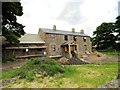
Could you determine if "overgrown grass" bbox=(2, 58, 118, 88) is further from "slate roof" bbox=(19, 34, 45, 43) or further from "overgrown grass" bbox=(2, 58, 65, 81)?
"slate roof" bbox=(19, 34, 45, 43)

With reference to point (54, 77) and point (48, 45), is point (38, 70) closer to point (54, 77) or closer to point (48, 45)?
point (54, 77)

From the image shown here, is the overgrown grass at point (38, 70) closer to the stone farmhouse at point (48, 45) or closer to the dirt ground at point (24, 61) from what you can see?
the dirt ground at point (24, 61)

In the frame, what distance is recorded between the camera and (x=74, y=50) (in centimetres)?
3825

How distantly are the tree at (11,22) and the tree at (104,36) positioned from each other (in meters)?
28.5

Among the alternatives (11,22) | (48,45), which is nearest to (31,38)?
(48,45)

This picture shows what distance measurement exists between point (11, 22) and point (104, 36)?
30.7 m

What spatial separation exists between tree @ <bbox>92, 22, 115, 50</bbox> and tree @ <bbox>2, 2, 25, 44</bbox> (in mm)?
28532

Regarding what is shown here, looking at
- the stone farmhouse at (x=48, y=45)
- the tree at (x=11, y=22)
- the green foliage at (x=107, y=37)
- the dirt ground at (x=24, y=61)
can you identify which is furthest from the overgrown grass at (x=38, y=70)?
the green foliage at (x=107, y=37)

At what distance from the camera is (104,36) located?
48719 mm

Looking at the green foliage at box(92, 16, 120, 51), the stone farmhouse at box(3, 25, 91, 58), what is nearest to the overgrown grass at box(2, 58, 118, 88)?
the stone farmhouse at box(3, 25, 91, 58)

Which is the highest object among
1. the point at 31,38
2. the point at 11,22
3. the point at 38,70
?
the point at 11,22

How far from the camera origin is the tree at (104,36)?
1875 inches

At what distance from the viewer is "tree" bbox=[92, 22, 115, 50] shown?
4762 centimetres

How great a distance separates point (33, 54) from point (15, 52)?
4038 mm
